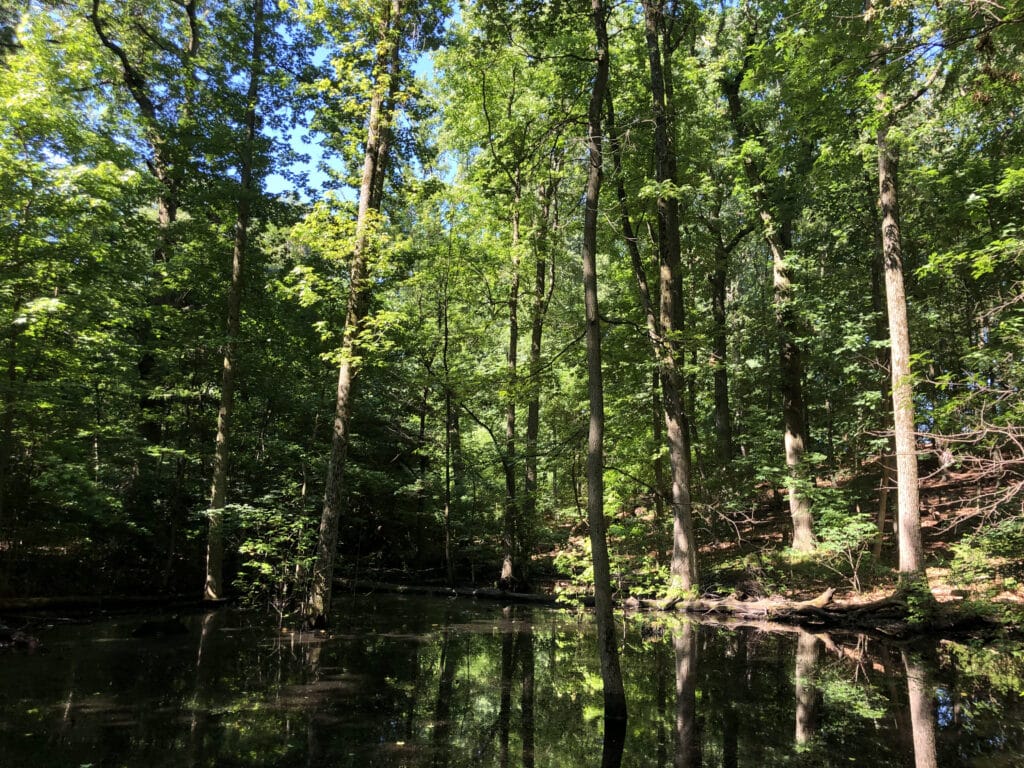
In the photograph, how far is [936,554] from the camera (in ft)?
47.8

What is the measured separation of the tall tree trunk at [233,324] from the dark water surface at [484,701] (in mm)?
3167

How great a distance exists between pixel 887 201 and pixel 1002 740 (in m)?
11.1

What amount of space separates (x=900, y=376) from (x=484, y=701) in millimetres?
10163

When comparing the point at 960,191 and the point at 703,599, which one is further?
the point at 703,599

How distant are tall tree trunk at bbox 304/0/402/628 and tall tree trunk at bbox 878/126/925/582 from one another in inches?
393

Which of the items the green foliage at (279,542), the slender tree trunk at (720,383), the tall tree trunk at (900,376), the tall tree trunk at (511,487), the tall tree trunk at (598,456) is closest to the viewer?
the tall tree trunk at (598,456)

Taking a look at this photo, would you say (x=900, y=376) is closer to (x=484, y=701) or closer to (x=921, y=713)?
(x=921, y=713)

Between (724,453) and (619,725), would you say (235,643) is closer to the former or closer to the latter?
(619,725)

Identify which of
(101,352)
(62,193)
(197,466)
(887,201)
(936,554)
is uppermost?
(887,201)

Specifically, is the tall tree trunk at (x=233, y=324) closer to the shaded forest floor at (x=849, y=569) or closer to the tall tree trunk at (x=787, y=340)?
the shaded forest floor at (x=849, y=569)

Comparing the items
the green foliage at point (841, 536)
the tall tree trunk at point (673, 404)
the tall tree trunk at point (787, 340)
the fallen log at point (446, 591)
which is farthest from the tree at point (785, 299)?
the fallen log at point (446, 591)

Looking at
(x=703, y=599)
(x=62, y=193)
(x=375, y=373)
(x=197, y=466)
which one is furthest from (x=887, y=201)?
(x=197, y=466)

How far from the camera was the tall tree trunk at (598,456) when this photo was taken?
5996 mm

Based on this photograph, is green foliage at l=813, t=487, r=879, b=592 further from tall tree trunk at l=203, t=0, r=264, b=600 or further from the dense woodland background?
tall tree trunk at l=203, t=0, r=264, b=600
